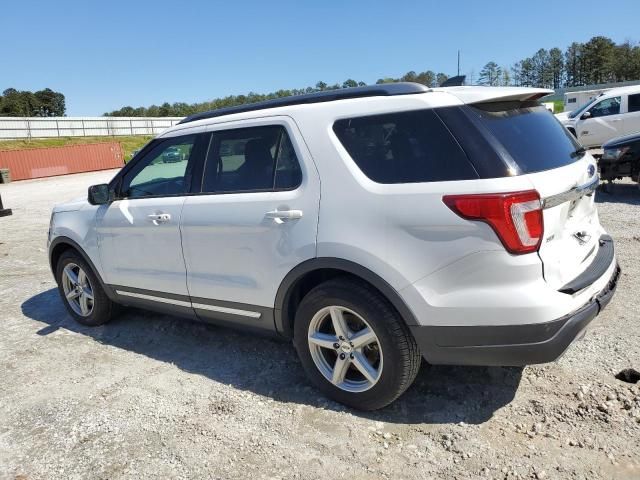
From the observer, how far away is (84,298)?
4.89 meters

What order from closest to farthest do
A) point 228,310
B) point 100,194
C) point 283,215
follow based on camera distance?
point 283,215, point 228,310, point 100,194

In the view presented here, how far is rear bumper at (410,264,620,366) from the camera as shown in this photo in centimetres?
251

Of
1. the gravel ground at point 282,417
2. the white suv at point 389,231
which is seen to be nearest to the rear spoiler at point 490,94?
the white suv at point 389,231

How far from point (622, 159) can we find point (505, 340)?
26.1 feet

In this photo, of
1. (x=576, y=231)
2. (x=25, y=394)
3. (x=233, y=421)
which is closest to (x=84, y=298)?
(x=25, y=394)

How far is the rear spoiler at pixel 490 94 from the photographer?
2697 millimetres

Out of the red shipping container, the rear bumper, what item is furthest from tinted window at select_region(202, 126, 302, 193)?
the red shipping container

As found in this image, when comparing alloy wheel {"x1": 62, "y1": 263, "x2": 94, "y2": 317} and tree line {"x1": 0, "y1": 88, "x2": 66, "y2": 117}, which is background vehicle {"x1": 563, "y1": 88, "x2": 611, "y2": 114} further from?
tree line {"x1": 0, "y1": 88, "x2": 66, "y2": 117}

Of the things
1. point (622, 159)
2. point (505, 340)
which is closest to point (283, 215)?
point (505, 340)

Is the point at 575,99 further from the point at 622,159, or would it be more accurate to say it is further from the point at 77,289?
the point at 77,289

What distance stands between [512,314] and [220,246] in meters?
1.94

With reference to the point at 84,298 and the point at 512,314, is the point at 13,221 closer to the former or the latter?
the point at 84,298

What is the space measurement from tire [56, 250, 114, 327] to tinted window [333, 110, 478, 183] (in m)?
3.01

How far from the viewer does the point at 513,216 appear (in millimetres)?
2418
